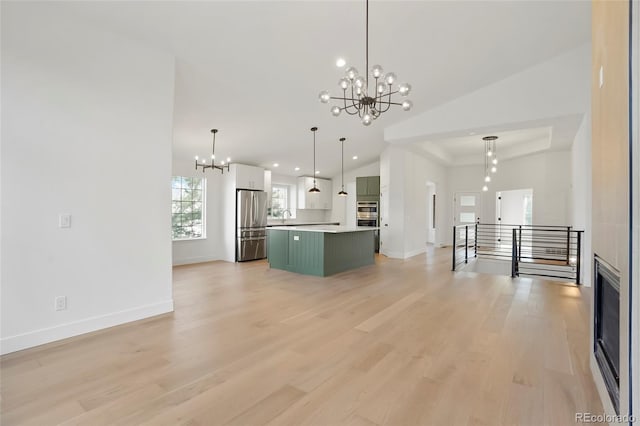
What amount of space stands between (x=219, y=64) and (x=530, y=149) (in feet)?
28.8

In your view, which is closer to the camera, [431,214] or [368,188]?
[368,188]

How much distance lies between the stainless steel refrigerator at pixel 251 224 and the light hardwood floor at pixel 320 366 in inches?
135

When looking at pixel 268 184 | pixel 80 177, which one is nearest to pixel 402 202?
pixel 268 184

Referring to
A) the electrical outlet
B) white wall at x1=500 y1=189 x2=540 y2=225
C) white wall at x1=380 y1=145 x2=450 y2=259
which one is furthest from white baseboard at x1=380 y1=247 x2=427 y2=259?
the electrical outlet

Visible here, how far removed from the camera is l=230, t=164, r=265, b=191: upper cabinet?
761 cm

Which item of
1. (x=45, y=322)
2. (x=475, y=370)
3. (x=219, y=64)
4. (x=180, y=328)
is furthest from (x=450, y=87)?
(x=45, y=322)

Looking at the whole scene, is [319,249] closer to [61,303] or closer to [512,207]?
[61,303]

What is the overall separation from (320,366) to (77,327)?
2.48 meters

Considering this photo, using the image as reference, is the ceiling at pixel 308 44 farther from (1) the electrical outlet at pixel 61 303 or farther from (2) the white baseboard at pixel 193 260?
(2) the white baseboard at pixel 193 260

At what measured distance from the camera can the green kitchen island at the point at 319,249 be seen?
5.90m

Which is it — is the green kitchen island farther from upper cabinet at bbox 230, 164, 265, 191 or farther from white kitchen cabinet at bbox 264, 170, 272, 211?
white kitchen cabinet at bbox 264, 170, 272, 211

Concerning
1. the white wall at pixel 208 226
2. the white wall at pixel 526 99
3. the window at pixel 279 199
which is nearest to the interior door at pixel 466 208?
the white wall at pixel 526 99

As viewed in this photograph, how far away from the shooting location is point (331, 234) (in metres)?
5.99

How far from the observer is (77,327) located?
3.02 meters
